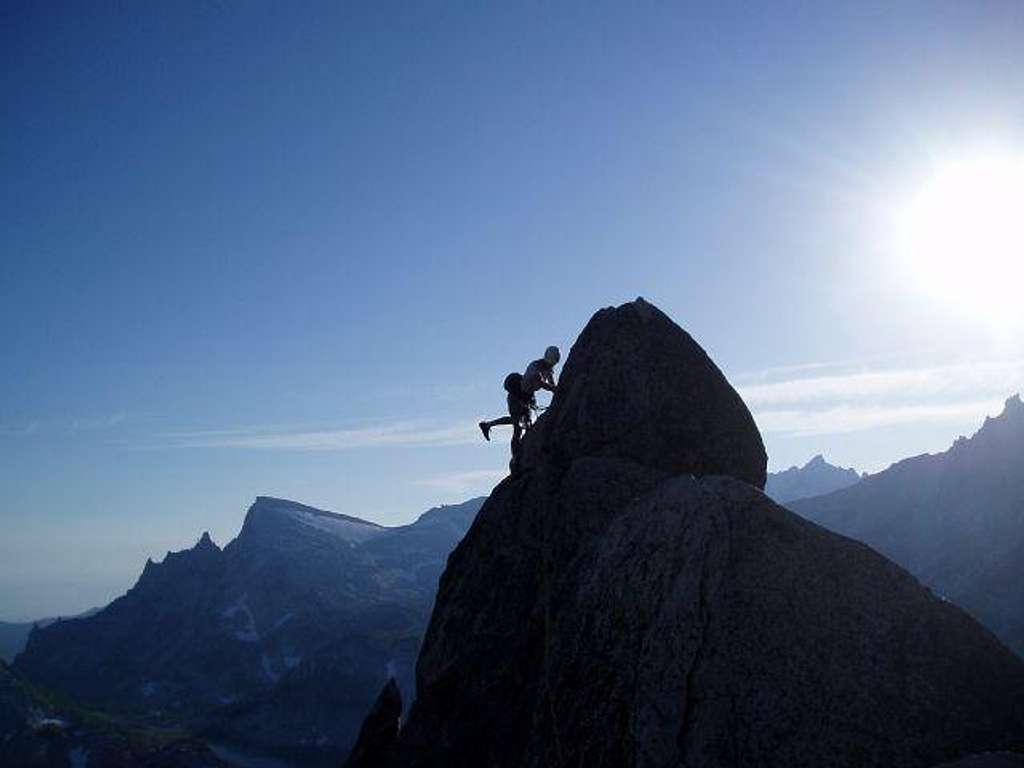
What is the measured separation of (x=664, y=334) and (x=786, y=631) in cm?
1484

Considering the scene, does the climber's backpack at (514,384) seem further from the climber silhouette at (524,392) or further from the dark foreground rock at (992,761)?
the dark foreground rock at (992,761)

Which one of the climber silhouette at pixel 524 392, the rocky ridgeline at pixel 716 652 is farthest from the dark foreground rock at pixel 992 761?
the climber silhouette at pixel 524 392

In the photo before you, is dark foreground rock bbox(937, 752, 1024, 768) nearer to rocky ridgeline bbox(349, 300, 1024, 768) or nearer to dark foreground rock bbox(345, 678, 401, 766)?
rocky ridgeline bbox(349, 300, 1024, 768)

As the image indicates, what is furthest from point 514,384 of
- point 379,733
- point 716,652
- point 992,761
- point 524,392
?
point 992,761

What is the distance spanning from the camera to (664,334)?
26219 millimetres

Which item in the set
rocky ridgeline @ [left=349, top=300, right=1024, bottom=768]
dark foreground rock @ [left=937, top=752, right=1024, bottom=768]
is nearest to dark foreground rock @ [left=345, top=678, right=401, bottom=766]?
rocky ridgeline @ [left=349, top=300, right=1024, bottom=768]

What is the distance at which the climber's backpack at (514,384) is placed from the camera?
96.3 feet

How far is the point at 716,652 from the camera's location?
41.9 feet

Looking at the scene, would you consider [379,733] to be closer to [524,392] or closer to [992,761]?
[524,392]

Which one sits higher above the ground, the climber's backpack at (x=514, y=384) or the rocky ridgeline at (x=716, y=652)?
the climber's backpack at (x=514, y=384)

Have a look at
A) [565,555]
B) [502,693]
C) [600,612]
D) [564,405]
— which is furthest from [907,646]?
[564,405]

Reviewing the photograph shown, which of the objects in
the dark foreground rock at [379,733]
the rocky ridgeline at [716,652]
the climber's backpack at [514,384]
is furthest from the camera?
the climber's backpack at [514,384]

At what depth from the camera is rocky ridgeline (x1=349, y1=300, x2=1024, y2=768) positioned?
457 inches

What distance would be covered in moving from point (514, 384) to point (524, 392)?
24.3 inches
